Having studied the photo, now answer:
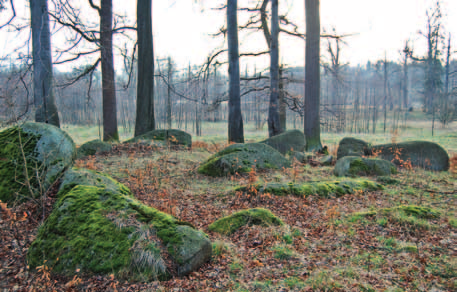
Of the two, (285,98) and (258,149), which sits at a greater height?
(285,98)

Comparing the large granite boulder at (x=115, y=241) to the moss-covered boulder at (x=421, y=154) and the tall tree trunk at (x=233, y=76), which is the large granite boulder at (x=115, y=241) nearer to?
the moss-covered boulder at (x=421, y=154)

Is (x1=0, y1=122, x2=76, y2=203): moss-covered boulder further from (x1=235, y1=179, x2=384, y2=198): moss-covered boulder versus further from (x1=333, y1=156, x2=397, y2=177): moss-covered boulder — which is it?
(x1=333, y1=156, x2=397, y2=177): moss-covered boulder

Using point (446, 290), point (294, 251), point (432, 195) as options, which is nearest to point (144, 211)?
point (294, 251)

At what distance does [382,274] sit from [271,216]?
1.88 metres

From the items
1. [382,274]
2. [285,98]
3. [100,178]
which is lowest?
[382,274]

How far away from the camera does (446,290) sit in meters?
3.05

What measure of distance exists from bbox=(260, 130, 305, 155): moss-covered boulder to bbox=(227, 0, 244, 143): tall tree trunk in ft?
5.51

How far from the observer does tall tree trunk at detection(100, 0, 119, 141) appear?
1231cm

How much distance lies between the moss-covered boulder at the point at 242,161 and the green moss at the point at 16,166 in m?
4.22

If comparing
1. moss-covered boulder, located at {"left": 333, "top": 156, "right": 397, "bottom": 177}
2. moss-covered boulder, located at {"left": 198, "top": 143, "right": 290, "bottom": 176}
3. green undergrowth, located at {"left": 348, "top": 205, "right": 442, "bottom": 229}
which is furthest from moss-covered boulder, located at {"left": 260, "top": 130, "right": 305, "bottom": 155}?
green undergrowth, located at {"left": 348, "top": 205, "right": 442, "bottom": 229}

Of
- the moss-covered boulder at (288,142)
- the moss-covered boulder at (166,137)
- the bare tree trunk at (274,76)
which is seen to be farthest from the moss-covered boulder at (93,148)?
the bare tree trunk at (274,76)

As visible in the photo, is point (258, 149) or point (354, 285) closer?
point (354, 285)

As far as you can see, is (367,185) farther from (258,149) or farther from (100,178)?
(100,178)

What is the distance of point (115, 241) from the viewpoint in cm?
349
